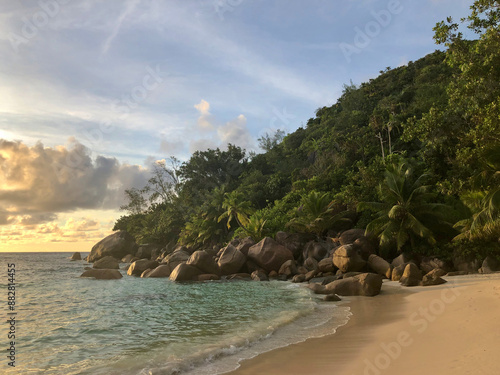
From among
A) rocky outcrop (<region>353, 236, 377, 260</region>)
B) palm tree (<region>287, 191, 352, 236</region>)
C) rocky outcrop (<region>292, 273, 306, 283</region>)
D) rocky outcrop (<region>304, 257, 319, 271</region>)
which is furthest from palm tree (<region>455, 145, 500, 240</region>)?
palm tree (<region>287, 191, 352, 236</region>)

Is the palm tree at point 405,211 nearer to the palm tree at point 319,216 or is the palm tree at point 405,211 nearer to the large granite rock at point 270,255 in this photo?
the palm tree at point 319,216

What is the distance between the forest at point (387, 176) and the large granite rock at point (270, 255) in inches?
119

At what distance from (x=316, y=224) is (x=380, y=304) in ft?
43.1

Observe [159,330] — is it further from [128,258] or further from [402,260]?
[128,258]

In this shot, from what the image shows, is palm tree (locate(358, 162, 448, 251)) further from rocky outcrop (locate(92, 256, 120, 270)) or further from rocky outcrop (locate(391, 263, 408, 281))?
rocky outcrop (locate(92, 256, 120, 270))

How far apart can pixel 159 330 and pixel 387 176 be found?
48.5ft

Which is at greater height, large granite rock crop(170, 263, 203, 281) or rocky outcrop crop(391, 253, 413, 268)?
rocky outcrop crop(391, 253, 413, 268)

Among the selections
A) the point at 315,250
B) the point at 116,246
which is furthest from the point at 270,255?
the point at 116,246

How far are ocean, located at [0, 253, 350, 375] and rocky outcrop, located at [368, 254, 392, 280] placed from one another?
191 inches

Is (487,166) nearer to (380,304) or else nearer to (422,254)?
(380,304)

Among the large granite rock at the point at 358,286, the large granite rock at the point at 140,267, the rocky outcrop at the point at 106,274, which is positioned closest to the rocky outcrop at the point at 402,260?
the large granite rock at the point at 358,286

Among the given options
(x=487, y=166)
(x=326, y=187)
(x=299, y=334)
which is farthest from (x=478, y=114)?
(x=326, y=187)

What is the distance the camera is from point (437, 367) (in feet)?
15.7

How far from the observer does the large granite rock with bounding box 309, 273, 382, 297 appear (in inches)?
495
